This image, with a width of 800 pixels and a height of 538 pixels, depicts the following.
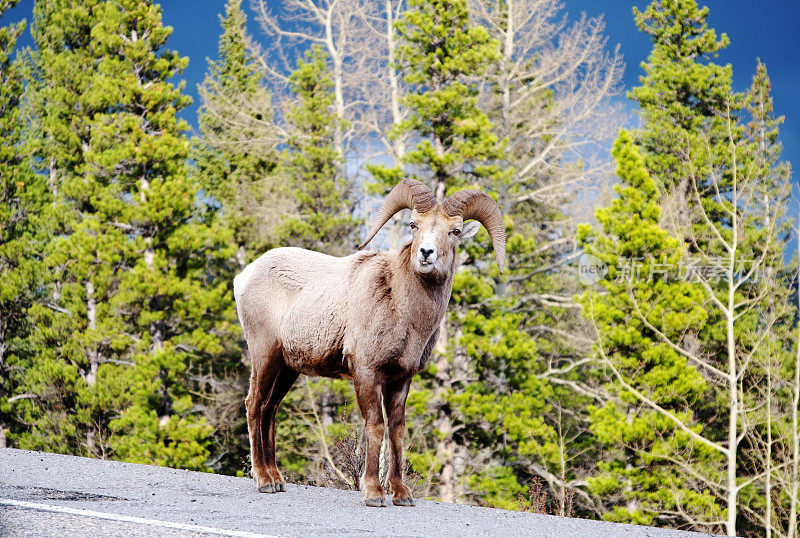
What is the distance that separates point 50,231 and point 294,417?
1039 cm

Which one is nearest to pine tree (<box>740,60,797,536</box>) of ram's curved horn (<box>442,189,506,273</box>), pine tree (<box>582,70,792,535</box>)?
pine tree (<box>582,70,792,535</box>)

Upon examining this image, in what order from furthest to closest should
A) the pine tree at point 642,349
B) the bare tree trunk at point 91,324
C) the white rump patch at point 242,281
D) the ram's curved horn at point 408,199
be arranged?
the bare tree trunk at point 91,324, the pine tree at point 642,349, the white rump patch at point 242,281, the ram's curved horn at point 408,199

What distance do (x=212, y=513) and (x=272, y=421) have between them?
186 cm

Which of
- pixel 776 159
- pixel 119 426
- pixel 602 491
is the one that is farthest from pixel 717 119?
pixel 119 426

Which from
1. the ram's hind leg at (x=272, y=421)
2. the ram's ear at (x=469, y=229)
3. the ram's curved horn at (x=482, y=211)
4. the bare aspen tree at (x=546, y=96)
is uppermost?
the bare aspen tree at (x=546, y=96)

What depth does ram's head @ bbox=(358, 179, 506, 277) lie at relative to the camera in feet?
21.8

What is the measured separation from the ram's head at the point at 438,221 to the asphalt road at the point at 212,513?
1942mm

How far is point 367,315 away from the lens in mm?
7008

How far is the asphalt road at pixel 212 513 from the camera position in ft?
17.5

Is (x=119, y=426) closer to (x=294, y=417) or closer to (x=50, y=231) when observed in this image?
(x=294, y=417)

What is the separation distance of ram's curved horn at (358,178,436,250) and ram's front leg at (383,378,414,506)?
1.26 metres

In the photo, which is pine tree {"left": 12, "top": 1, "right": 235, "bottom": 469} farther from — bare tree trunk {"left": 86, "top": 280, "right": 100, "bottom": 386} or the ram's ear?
the ram's ear

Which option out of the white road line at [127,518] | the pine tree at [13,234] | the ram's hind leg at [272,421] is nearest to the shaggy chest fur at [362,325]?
the ram's hind leg at [272,421]

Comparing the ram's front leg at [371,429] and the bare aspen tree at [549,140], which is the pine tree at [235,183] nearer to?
the bare aspen tree at [549,140]
